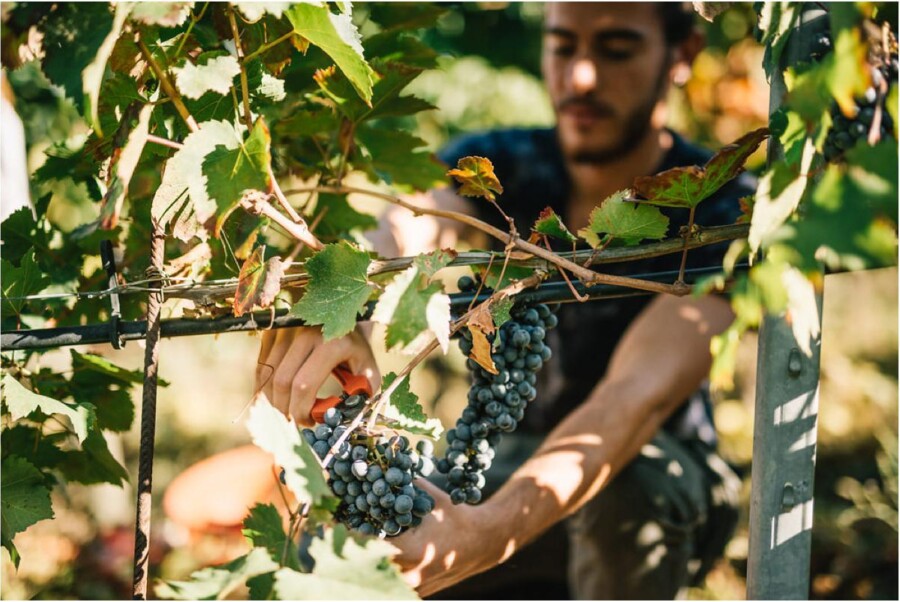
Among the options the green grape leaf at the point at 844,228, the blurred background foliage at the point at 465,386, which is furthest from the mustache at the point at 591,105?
the green grape leaf at the point at 844,228

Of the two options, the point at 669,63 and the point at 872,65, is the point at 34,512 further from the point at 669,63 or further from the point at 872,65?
the point at 669,63

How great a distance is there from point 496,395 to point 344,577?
0.32 meters

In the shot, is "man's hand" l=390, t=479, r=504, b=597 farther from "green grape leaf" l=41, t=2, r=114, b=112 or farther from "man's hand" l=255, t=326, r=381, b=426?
"green grape leaf" l=41, t=2, r=114, b=112

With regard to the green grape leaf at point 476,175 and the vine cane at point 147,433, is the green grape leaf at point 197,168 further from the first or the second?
the green grape leaf at point 476,175

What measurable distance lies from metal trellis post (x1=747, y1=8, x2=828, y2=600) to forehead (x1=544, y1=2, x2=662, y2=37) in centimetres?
107

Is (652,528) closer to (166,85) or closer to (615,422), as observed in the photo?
(615,422)

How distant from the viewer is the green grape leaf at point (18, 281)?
96 cm

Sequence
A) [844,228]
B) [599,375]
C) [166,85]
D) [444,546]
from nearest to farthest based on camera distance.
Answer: [844,228]
[166,85]
[444,546]
[599,375]

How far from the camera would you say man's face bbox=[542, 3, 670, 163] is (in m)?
1.88

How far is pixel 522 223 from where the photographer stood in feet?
7.22

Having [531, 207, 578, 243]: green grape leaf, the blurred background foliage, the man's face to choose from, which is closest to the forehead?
the man's face

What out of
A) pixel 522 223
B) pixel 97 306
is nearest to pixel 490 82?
pixel 522 223

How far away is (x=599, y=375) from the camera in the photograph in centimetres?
209

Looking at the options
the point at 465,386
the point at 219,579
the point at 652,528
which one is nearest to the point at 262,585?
the point at 219,579
